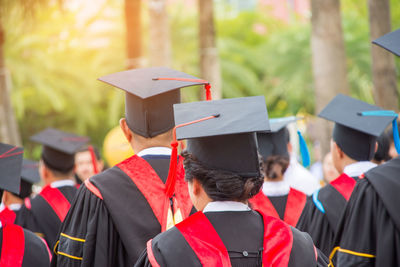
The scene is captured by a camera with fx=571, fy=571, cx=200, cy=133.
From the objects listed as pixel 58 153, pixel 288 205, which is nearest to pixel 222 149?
pixel 288 205

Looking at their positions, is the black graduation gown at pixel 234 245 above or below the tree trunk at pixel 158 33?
below

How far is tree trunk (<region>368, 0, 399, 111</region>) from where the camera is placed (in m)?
6.17

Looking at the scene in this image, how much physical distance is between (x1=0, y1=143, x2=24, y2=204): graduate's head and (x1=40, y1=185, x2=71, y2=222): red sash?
1.51 metres

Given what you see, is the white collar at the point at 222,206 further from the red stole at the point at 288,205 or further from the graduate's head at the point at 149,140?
the red stole at the point at 288,205

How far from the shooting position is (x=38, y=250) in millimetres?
3311

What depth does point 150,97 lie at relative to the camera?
3.29 m

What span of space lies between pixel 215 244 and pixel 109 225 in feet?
3.21

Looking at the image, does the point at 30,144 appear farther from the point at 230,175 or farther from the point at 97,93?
the point at 230,175

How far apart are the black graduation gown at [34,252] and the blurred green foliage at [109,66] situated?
16143mm

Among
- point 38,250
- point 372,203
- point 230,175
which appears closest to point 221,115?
point 230,175

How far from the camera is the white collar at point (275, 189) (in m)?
4.55

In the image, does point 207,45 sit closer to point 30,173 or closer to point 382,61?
point 382,61

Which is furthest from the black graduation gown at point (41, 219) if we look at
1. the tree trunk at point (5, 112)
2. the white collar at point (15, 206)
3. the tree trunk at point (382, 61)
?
the tree trunk at point (5, 112)

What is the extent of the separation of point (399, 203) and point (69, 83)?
64.8ft
